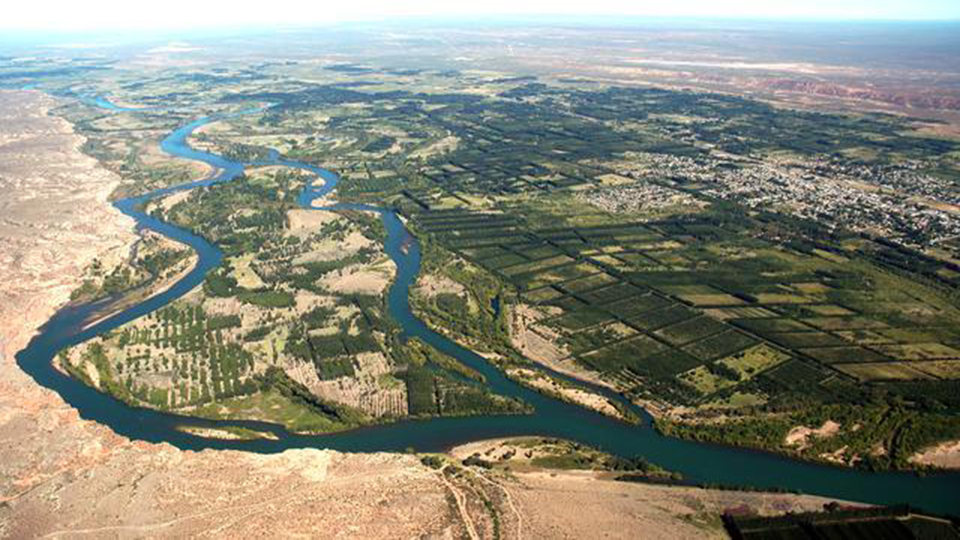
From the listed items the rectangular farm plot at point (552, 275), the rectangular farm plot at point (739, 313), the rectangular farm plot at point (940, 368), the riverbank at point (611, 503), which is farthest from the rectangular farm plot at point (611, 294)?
the riverbank at point (611, 503)

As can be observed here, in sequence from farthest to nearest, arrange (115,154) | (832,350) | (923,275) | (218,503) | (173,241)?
1. (115,154)
2. (173,241)
3. (923,275)
4. (832,350)
5. (218,503)

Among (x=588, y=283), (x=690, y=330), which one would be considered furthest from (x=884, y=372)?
(x=588, y=283)

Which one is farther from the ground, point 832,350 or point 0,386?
point 832,350

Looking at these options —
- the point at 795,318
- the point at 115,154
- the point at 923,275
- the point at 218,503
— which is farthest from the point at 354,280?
the point at 115,154

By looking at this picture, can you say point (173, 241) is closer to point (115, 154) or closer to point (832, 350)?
point (115, 154)

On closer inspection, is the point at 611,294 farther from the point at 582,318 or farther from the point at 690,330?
→ the point at 690,330

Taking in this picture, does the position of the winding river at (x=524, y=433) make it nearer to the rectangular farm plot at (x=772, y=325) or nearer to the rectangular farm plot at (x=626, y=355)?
the rectangular farm plot at (x=626, y=355)
